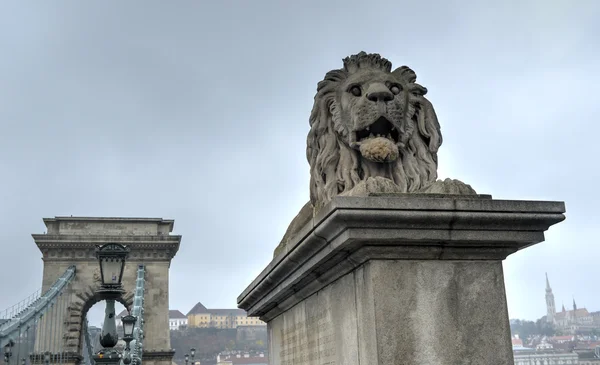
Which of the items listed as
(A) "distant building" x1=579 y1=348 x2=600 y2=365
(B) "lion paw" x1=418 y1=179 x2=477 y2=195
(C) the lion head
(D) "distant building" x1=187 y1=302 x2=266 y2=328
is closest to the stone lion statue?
(C) the lion head

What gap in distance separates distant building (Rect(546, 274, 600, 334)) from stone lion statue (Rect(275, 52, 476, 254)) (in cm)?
12220

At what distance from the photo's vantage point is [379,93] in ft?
13.7

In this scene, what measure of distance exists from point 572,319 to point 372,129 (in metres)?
163

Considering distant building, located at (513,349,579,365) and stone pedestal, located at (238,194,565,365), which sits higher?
stone pedestal, located at (238,194,565,365)

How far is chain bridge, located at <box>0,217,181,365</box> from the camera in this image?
3534cm

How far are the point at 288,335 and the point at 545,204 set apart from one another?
248 cm

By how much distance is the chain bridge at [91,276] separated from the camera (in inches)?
1391

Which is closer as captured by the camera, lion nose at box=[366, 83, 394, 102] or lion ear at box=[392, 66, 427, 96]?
lion nose at box=[366, 83, 394, 102]

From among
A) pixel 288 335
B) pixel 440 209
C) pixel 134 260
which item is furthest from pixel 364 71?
pixel 134 260

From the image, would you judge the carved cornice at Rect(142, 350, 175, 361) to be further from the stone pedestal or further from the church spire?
the church spire

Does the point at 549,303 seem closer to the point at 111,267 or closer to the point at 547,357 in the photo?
the point at 547,357

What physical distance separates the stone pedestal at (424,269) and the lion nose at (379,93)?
938 millimetres

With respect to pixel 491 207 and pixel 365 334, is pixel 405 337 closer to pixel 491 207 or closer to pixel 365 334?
pixel 365 334

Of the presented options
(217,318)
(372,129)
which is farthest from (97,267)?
(217,318)
